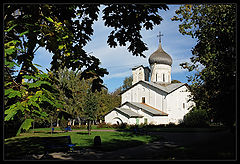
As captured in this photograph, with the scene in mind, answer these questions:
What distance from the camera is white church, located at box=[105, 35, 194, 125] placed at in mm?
39094

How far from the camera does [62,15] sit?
18.5 ft

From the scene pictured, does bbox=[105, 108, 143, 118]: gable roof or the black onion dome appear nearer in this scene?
bbox=[105, 108, 143, 118]: gable roof

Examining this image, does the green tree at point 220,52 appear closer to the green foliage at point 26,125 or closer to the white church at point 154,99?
the green foliage at point 26,125

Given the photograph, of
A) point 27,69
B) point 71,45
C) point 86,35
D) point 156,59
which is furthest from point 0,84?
point 156,59

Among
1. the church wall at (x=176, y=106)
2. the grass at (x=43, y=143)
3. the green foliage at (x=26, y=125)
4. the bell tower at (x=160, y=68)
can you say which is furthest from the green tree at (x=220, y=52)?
the bell tower at (x=160, y=68)

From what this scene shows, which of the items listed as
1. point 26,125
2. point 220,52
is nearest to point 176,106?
point 220,52

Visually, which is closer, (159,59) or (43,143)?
(43,143)

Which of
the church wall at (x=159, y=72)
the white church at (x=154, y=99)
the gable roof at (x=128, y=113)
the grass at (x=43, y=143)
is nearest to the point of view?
the grass at (x=43, y=143)

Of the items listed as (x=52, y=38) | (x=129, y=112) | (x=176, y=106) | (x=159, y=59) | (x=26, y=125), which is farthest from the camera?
(x=159, y=59)

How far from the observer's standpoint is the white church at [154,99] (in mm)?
39094

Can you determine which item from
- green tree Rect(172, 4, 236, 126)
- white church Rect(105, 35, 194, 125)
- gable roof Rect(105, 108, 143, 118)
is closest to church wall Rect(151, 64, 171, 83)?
white church Rect(105, 35, 194, 125)

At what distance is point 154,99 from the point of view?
143ft

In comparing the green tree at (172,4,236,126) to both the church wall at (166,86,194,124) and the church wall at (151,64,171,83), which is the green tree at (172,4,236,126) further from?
the church wall at (151,64,171,83)

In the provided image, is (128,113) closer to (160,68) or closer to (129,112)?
(129,112)
